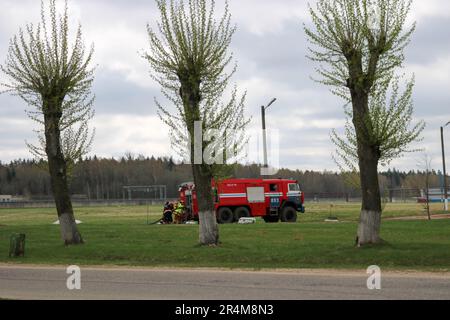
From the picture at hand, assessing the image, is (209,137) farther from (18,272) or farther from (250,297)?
(250,297)

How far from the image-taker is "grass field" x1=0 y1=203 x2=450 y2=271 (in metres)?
17.8

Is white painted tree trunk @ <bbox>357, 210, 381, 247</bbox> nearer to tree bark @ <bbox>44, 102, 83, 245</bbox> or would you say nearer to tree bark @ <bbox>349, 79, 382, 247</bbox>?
tree bark @ <bbox>349, 79, 382, 247</bbox>

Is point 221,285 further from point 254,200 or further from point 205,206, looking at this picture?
point 254,200

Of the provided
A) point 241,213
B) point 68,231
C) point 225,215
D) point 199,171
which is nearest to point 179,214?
point 225,215

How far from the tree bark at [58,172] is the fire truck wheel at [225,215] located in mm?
15358

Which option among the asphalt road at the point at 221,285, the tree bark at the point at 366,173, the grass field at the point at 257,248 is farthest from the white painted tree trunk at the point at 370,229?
the asphalt road at the point at 221,285

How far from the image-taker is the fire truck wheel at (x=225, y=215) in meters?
38.9

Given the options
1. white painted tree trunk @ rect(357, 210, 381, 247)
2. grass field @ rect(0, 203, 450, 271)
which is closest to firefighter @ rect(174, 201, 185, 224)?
grass field @ rect(0, 203, 450, 271)

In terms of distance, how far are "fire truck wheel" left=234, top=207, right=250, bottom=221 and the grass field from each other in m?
9.02

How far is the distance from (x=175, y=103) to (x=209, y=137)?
170 centimetres

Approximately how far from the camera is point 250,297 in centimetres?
1194

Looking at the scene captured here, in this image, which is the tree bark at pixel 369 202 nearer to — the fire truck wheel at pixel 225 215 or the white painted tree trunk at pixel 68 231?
the white painted tree trunk at pixel 68 231

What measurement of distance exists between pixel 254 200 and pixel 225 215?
2016 mm
